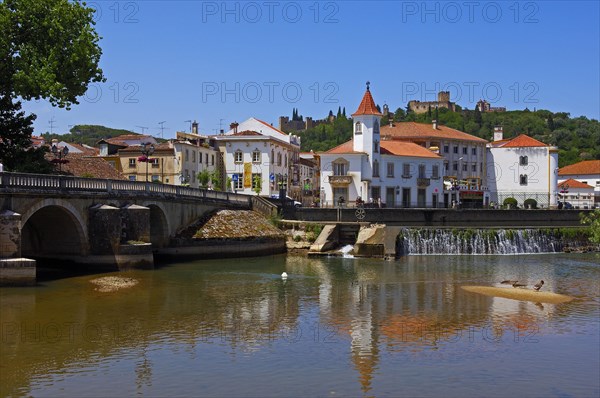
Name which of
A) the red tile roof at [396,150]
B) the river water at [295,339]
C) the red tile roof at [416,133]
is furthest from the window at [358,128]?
the river water at [295,339]

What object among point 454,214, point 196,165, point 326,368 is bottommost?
point 326,368

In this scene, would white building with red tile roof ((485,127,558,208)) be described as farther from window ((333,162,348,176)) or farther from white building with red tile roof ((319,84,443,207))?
window ((333,162,348,176))

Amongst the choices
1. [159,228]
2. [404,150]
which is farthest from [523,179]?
[159,228]

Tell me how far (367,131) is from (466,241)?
99.0 ft

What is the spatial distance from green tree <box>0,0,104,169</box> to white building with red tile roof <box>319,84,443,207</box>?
4028cm

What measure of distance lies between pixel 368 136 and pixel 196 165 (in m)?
23.6

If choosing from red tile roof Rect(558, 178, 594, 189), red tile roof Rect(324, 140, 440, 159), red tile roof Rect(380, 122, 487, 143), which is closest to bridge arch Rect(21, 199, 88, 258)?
red tile roof Rect(324, 140, 440, 159)

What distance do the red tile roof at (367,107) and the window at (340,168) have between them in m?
6.59

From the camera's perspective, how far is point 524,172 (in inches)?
4134

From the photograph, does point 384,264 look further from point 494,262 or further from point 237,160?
point 237,160

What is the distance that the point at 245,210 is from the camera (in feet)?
197

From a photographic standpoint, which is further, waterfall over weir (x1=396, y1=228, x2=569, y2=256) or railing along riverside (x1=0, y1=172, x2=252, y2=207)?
waterfall over weir (x1=396, y1=228, x2=569, y2=256)

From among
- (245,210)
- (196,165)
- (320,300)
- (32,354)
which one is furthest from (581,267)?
(196,165)

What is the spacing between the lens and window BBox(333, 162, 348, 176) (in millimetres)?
86250
